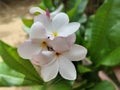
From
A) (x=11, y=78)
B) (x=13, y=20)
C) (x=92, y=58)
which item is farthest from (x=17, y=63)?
(x=13, y=20)

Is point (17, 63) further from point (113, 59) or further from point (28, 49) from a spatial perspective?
point (113, 59)

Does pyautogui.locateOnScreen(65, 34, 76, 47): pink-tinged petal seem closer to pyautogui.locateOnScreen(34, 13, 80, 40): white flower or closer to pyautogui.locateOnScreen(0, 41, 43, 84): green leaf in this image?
pyautogui.locateOnScreen(34, 13, 80, 40): white flower

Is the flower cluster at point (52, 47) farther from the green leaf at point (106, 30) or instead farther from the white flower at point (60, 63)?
the green leaf at point (106, 30)

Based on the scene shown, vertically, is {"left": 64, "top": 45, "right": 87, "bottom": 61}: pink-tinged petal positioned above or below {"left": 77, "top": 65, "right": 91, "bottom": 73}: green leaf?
above

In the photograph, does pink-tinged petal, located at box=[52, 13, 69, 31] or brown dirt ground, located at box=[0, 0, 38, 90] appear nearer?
pink-tinged petal, located at box=[52, 13, 69, 31]

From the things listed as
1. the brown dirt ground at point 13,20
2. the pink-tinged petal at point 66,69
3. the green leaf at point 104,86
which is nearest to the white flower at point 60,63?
the pink-tinged petal at point 66,69

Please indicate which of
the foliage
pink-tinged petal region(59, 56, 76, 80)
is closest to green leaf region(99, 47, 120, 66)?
the foliage
